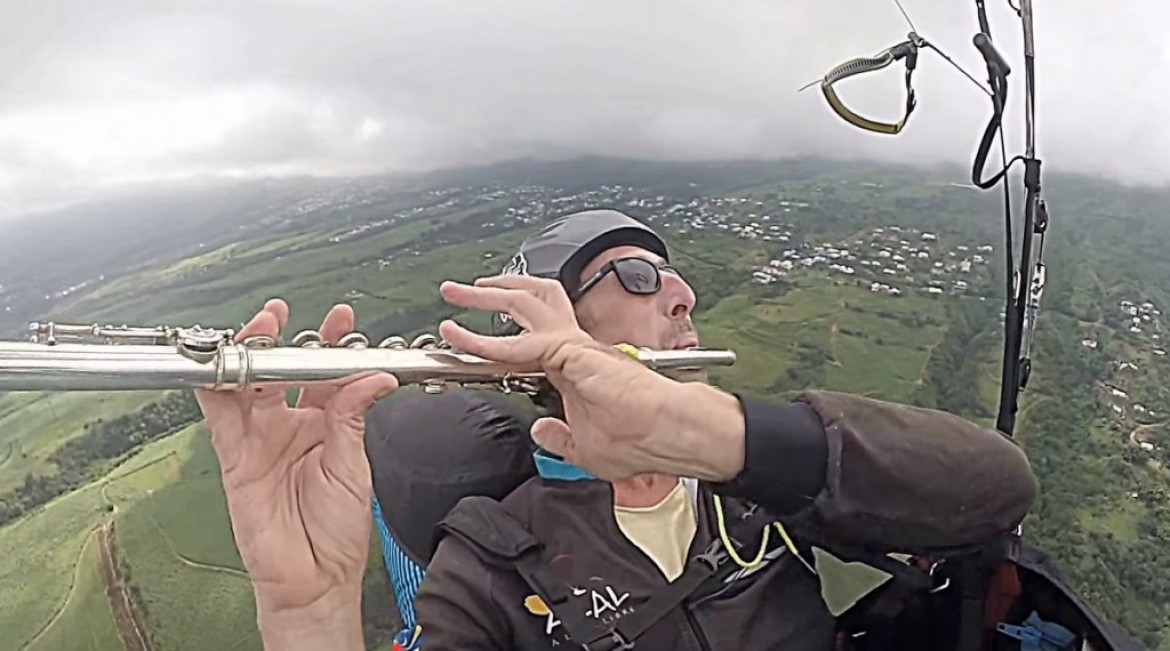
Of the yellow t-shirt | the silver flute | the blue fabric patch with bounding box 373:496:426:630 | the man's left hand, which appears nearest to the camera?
the silver flute

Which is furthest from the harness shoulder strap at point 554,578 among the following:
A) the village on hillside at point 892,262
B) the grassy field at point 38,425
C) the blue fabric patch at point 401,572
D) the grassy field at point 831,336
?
the village on hillside at point 892,262

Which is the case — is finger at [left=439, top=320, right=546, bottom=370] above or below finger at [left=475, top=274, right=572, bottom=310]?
below

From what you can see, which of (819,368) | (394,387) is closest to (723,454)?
(394,387)

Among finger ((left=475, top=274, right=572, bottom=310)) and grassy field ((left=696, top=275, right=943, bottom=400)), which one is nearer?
finger ((left=475, top=274, right=572, bottom=310))

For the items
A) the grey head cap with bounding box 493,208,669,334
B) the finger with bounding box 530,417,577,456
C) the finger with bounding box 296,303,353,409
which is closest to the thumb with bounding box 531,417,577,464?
the finger with bounding box 530,417,577,456

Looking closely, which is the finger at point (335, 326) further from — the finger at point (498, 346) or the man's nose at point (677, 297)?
the man's nose at point (677, 297)

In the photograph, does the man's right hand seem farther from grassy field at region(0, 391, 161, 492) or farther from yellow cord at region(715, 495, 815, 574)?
grassy field at region(0, 391, 161, 492)

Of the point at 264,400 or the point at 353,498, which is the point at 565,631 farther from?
the point at 264,400

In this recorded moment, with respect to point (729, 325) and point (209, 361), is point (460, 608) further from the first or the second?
point (729, 325)

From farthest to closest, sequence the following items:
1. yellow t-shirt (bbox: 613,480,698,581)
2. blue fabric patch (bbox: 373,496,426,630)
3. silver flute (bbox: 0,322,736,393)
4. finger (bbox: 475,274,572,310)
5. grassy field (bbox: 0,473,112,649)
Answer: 1. grassy field (bbox: 0,473,112,649)
2. blue fabric patch (bbox: 373,496,426,630)
3. yellow t-shirt (bbox: 613,480,698,581)
4. finger (bbox: 475,274,572,310)
5. silver flute (bbox: 0,322,736,393)
